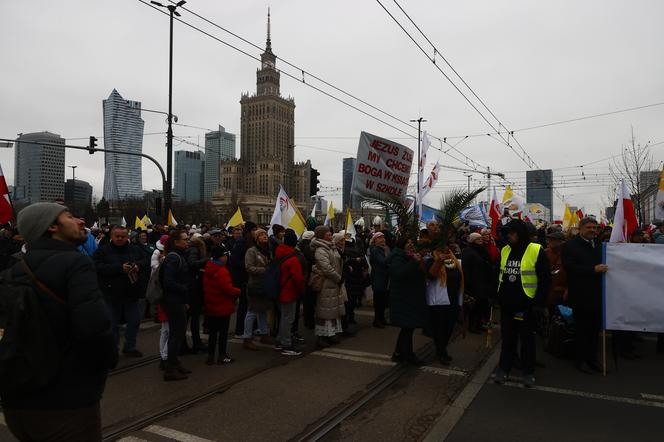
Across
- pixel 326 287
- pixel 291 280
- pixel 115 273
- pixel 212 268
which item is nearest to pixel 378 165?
pixel 326 287

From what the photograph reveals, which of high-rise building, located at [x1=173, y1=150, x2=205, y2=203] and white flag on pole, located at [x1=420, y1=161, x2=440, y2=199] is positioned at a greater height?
high-rise building, located at [x1=173, y1=150, x2=205, y2=203]

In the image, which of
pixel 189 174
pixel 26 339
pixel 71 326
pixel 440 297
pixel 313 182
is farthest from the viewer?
pixel 189 174

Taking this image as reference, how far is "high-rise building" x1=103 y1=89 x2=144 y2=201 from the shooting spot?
61844 mm

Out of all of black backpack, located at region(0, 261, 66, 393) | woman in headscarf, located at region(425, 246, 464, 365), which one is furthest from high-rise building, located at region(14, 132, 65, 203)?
black backpack, located at region(0, 261, 66, 393)

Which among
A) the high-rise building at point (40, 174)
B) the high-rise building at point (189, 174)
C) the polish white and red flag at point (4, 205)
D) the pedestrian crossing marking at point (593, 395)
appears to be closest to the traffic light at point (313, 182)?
the polish white and red flag at point (4, 205)

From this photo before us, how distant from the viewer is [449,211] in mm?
6305

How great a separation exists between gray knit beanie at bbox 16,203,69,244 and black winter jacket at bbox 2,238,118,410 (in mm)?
51

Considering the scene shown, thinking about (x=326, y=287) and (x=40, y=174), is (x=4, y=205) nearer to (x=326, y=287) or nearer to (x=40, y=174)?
(x=326, y=287)

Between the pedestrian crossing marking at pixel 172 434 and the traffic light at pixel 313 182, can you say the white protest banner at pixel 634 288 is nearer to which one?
the pedestrian crossing marking at pixel 172 434

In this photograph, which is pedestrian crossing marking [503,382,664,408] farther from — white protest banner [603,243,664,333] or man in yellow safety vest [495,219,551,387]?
white protest banner [603,243,664,333]

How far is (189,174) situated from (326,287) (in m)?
95.9

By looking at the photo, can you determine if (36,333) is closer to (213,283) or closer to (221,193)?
(213,283)

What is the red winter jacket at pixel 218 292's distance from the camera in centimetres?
634

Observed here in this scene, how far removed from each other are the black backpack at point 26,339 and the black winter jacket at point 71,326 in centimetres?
4
